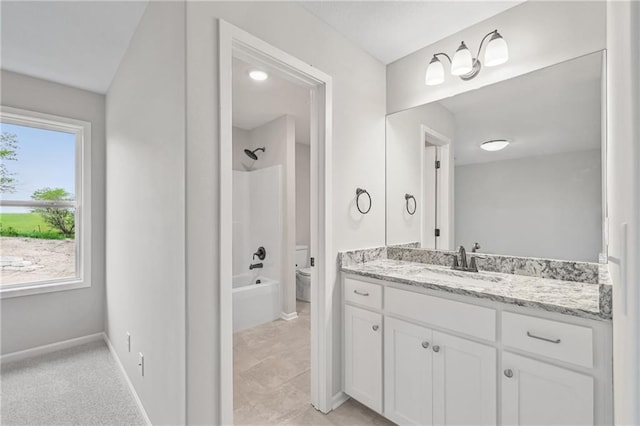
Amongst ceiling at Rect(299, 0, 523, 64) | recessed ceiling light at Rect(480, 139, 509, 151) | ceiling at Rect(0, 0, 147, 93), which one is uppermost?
ceiling at Rect(0, 0, 147, 93)

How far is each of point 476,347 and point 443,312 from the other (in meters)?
0.20

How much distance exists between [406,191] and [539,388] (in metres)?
1.45

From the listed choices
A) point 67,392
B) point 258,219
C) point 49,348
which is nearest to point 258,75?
point 258,219

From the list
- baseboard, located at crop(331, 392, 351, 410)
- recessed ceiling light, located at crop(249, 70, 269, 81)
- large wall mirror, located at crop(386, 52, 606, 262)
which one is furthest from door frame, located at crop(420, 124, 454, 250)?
recessed ceiling light, located at crop(249, 70, 269, 81)

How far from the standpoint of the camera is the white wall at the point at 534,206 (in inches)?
57.5

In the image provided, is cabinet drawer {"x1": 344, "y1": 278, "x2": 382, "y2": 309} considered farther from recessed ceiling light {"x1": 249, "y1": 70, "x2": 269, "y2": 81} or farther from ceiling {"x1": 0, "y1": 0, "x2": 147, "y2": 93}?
ceiling {"x1": 0, "y1": 0, "x2": 147, "y2": 93}

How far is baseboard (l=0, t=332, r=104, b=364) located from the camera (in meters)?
2.47

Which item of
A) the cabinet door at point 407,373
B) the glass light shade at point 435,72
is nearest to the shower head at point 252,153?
the glass light shade at point 435,72

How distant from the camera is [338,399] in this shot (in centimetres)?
186

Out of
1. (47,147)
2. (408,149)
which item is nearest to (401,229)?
(408,149)

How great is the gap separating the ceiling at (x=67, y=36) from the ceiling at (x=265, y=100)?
790 mm

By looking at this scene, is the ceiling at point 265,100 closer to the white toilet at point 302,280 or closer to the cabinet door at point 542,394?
the white toilet at point 302,280

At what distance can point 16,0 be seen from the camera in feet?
5.36

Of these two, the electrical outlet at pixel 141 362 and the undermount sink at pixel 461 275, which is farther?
the electrical outlet at pixel 141 362
